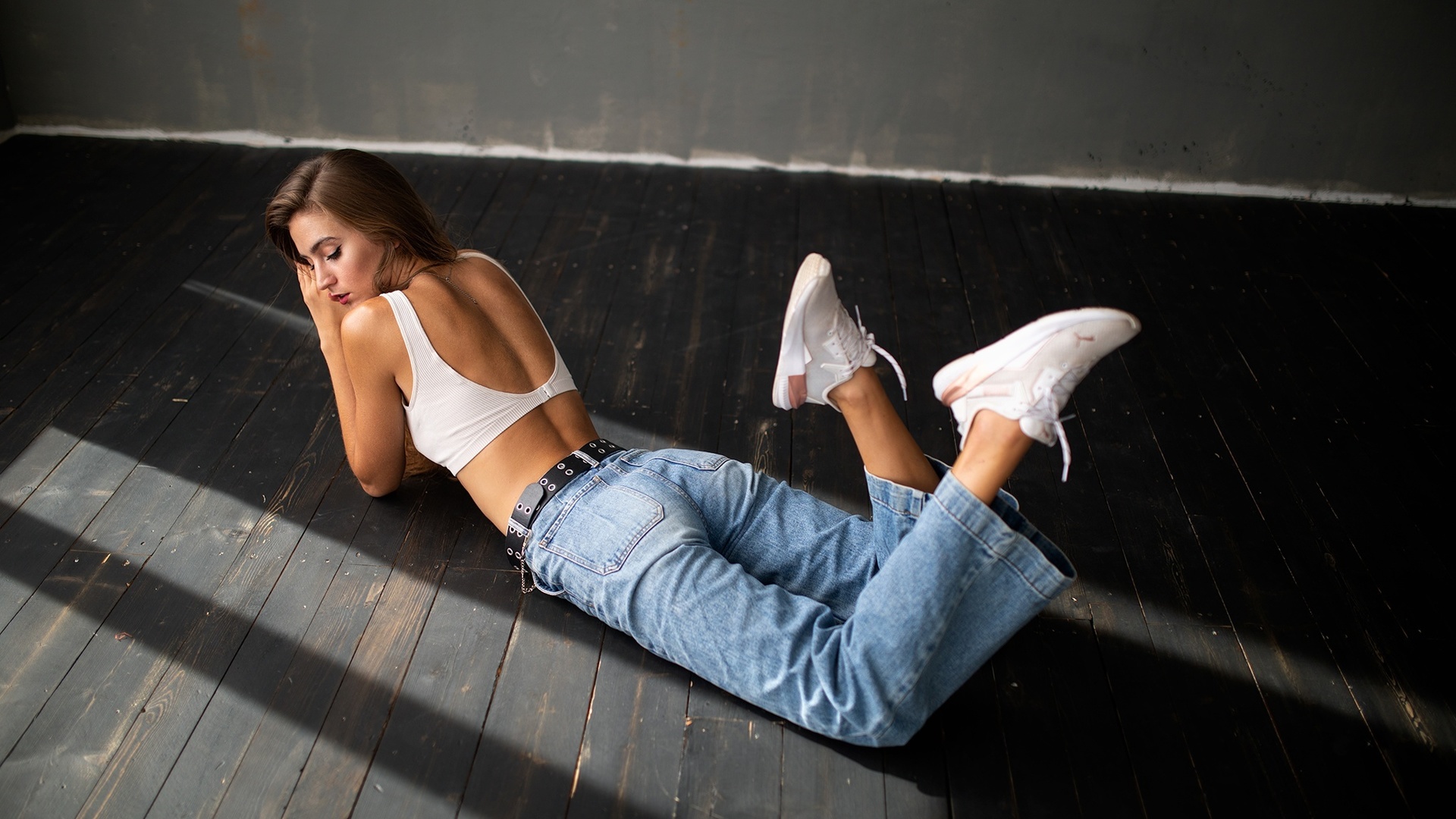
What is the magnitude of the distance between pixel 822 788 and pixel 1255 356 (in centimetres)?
199

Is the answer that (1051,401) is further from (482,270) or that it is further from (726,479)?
(482,270)

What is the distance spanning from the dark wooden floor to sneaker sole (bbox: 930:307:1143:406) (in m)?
0.57

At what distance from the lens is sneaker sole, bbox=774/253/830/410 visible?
5.36 ft

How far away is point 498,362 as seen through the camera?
177cm

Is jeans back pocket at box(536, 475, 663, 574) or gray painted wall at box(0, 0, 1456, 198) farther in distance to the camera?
gray painted wall at box(0, 0, 1456, 198)

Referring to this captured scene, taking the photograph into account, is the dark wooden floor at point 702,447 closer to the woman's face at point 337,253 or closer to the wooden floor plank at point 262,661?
the wooden floor plank at point 262,661

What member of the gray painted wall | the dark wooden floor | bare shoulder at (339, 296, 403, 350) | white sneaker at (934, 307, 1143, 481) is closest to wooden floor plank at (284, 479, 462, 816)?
the dark wooden floor

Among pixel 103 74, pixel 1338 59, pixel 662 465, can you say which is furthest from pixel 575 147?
pixel 1338 59

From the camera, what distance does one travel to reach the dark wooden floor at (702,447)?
162 cm

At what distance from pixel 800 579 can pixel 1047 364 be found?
578mm

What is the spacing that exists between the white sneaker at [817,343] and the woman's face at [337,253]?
0.76 m

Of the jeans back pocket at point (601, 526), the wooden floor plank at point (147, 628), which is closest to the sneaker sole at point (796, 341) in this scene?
the jeans back pocket at point (601, 526)

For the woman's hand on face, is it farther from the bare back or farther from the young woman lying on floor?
the bare back

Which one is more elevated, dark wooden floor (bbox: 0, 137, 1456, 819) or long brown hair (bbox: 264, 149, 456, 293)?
long brown hair (bbox: 264, 149, 456, 293)
